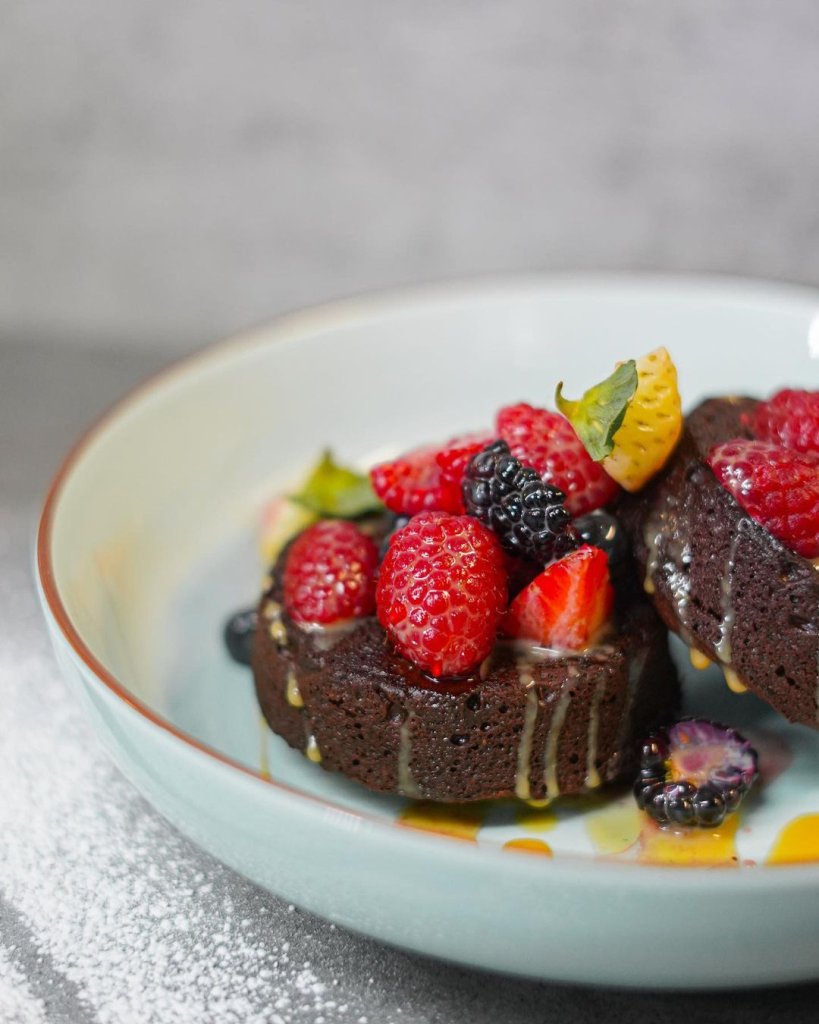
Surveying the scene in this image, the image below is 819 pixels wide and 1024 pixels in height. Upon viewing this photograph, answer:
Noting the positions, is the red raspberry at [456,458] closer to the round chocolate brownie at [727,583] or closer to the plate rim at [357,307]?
the round chocolate brownie at [727,583]

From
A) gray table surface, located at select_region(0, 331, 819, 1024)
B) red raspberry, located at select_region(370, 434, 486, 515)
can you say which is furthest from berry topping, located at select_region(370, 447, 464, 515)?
gray table surface, located at select_region(0, 331, 819, 1024)

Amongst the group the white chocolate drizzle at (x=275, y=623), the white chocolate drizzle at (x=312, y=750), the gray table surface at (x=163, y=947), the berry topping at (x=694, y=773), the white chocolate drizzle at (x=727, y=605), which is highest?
the white chocolate drizzle at (x=727, y=605)

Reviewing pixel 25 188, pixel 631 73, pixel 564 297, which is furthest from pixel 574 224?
pixel 25 188

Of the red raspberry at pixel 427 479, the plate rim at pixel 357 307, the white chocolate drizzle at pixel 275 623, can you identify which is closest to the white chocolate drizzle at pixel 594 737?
the red raspberry at pixel 427 479

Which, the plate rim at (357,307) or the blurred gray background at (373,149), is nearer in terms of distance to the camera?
the plate rim at (357,307)

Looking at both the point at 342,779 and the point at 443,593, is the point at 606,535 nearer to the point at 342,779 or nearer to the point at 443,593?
the point at 443,593
